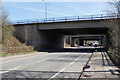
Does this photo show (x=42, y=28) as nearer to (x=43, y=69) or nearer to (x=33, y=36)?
(x=33, y=36)

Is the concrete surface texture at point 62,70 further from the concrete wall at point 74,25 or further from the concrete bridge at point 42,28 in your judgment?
the concrete bridge at point 42,28

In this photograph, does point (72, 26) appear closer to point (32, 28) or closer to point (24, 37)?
point (32, 28)

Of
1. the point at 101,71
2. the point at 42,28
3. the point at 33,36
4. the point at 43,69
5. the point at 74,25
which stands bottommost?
the point at 43,69

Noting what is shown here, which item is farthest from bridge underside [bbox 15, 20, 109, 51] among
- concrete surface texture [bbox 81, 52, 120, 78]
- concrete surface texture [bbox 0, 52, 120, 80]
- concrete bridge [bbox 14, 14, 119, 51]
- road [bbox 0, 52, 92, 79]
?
concrete surface texture [bbox 81, 52, 120, 78]

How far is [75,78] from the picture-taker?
820 centimetres

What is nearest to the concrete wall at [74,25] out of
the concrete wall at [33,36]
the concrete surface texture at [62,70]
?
the concrete wall at [33,36]

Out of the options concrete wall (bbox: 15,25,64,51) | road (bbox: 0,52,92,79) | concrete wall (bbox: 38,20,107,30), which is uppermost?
concrete wall (bbox: 38,20,107,30)

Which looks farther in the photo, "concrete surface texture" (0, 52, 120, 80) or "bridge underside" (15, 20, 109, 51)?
"bridge underside" (15, 20, 109, 51)

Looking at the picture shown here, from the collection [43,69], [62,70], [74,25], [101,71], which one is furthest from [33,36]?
[101,71]

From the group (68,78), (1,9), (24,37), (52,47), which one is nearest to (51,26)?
(24,37)

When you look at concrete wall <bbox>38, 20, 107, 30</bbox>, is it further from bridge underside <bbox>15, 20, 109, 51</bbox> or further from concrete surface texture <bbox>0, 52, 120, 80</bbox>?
concrete surface texture <bbox>0, 52, 120, 80</bbox>

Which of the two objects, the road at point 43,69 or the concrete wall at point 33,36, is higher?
the concrete wall at point 33,36

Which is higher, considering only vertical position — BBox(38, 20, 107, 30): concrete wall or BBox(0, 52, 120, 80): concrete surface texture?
BBox(38, 20, 107, 30): concrete wall

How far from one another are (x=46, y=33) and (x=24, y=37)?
581 centimetres
